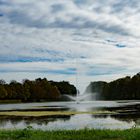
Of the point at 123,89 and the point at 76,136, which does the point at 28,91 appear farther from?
the point at 76,136

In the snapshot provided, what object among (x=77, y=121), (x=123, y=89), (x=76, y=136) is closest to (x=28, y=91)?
(x=123, y=89)

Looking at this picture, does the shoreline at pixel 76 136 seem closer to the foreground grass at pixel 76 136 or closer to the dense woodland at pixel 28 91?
the foreground grass at pixel 76 136

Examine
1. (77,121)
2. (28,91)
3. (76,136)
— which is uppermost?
(28,91)

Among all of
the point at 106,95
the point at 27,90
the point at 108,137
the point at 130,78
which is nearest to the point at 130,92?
the point at 130,78

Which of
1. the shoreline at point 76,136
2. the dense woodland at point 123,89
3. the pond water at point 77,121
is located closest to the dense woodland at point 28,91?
the dense woodland at point 123,89

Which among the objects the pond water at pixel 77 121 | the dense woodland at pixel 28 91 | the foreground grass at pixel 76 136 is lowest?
the pond water at pixel 77 121

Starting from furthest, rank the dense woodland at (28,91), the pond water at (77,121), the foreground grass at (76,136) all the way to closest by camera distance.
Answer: the dense woodland at (28,91)
the pond water at (77,121)
the foreground grass at (76,136)

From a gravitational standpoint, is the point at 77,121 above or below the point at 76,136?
below

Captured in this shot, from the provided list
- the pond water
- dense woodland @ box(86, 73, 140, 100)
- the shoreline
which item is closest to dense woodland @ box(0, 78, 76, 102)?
dense woodland @ box(86, 73, 140, 100)

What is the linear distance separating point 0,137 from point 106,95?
468 ft

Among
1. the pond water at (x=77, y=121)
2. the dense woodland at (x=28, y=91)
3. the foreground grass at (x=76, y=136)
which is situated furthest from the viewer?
the dense woodland at (x=28, y=91)

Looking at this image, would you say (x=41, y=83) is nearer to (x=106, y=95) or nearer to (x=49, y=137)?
(x=106, y=95)

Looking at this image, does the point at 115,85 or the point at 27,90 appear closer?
the point at 27,90

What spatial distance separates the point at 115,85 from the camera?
149625 mm
